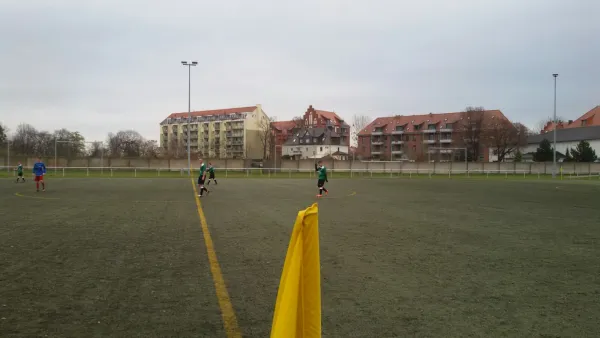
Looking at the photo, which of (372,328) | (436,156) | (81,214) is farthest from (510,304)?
(436,156)

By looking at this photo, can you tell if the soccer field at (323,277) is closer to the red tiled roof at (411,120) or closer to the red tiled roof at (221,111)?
the red tiled roof at (411,120)

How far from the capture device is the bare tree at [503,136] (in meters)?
83.5

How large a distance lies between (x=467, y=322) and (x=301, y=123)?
119m

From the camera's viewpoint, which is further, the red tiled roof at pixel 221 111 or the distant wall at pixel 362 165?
the red tiled roof at pixel 221 111

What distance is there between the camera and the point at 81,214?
13.4 meters

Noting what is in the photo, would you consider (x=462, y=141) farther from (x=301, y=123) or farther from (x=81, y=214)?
(x=81, y=214)

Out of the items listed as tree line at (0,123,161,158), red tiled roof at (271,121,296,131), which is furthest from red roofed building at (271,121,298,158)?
tree line at (0,123,161,158)

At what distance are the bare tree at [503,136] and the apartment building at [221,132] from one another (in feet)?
161

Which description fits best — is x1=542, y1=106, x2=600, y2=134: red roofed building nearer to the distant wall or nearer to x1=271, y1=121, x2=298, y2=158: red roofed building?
the distant wall

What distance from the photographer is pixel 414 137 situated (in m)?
105

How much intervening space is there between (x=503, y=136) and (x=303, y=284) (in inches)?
3536

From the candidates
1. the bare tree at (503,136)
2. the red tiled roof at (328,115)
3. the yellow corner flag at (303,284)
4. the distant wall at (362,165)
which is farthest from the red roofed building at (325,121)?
the yellow corner flag at (303,284)

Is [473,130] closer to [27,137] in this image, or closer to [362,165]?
[362,165]

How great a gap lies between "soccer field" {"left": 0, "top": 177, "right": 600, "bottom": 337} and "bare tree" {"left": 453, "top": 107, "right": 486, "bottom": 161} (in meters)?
78.5
